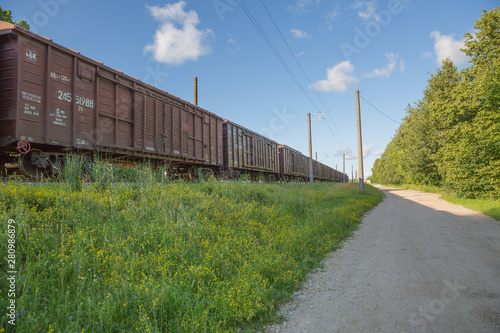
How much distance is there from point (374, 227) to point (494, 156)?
9.82 m

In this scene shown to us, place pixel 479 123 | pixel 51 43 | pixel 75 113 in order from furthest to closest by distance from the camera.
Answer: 1. pixel 479 123
2. pixel 75 113
3. pixel 51 43

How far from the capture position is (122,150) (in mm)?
9305

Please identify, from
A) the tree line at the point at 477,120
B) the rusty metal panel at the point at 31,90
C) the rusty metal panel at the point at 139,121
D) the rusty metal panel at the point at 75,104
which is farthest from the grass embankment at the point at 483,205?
the rusty metal panel at the point at 31,90

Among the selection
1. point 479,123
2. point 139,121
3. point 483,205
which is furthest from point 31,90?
point 479,123

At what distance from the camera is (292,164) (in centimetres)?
3081

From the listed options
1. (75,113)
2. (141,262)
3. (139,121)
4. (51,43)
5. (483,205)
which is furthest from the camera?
(483,205)

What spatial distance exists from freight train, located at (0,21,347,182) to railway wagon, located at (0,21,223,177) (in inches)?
0.9

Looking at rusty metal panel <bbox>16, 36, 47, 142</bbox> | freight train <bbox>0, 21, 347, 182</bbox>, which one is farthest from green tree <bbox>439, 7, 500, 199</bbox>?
rusty metal panel <bbox>16, 36, 47, 142</bbox>

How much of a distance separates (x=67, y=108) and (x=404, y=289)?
9.25 metres

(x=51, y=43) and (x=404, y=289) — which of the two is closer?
(x=404, y=289)

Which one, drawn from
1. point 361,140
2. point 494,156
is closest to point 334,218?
point 494,156

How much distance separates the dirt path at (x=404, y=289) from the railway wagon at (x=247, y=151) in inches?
440

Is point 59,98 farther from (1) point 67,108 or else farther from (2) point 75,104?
(2) point 75,104

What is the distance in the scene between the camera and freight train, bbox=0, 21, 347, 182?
643 cm
